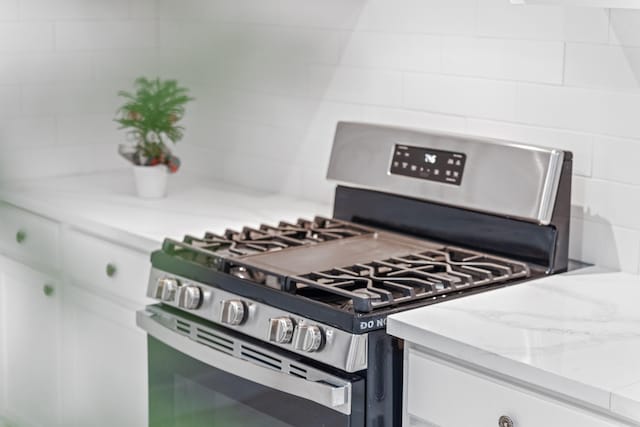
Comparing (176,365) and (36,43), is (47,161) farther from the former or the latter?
(176,365)

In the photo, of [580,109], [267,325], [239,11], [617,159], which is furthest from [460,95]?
[239,11]

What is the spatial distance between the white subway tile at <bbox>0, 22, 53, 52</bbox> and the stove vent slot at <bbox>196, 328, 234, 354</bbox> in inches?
58.0

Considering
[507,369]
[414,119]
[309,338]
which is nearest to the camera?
[507,369]

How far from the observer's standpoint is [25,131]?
29 centimetres

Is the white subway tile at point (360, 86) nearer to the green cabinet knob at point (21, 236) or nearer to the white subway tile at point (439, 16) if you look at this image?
the white subway tile at point (439, 16)

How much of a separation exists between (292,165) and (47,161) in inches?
89.1

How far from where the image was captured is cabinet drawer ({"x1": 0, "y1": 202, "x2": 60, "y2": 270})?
275mm

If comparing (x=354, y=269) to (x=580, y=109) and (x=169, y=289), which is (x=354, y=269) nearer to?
(x=169, y=289)

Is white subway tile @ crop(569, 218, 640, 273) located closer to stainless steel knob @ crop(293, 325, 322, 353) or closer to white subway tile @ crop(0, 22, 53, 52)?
stainless steel knob @ crop(293, 325, 322, 353)

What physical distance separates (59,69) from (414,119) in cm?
200

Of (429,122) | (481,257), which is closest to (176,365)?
(481,257)

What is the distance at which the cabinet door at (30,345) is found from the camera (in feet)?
0.96

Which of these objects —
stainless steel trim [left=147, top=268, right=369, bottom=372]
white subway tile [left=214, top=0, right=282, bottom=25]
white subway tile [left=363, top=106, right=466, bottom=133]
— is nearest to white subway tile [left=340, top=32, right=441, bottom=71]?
white subway tile [left=363, top=106, right=466, bottom=133]

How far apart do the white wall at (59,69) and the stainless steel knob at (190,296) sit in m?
1.52
